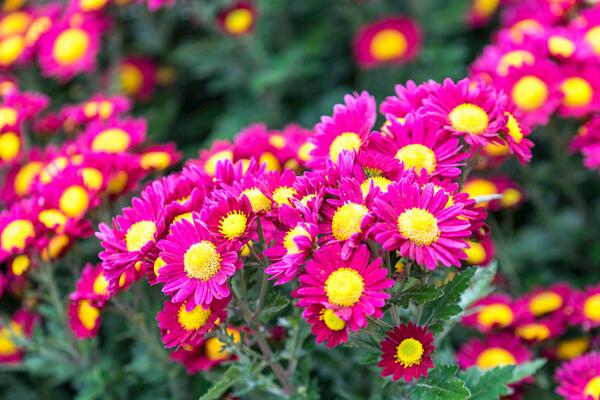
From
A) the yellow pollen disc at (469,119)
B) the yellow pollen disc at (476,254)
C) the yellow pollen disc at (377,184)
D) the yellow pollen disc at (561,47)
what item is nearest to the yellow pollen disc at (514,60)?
the yellow pollen disc at (561,47)

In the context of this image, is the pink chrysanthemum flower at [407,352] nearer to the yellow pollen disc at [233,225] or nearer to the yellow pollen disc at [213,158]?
the yellow pollen disc at [233,225]

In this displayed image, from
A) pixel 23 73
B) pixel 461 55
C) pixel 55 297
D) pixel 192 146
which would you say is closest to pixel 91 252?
pixel 55 297

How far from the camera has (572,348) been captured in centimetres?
201

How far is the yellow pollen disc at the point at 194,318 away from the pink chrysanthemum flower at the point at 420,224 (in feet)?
1.27

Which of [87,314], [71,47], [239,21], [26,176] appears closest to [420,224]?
[87,314]

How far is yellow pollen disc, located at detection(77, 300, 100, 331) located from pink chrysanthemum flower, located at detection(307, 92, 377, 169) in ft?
2.22

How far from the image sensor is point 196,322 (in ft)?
4.51

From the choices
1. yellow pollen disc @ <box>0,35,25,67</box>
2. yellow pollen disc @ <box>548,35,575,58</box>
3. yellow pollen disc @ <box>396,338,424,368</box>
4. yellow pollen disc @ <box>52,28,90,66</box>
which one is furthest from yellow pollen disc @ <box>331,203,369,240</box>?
yellow pollen disc @ <box>0,35,25,67</box>

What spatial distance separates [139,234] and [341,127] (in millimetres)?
492

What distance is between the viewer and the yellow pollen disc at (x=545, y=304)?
201cm

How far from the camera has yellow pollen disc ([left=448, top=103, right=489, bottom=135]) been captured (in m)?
1.44

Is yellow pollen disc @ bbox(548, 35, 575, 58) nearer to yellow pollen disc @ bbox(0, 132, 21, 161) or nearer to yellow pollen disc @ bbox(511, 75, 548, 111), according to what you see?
yellow pollen disc @ bbox(511, 75, 548, 111)

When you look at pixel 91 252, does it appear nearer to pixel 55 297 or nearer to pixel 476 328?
pixel 55 297

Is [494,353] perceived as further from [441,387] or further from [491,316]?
[441,387]
